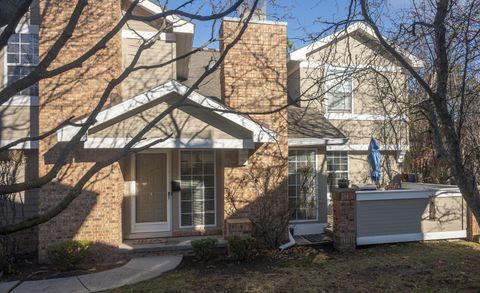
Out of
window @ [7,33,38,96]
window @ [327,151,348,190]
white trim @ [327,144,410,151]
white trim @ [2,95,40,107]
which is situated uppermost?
window @ [7,33,38,96]

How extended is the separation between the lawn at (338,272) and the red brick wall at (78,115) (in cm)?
237

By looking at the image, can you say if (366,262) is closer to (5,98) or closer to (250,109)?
(250,109)

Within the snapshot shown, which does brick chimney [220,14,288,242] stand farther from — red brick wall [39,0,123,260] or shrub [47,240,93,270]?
shrub [47,240,93,270]

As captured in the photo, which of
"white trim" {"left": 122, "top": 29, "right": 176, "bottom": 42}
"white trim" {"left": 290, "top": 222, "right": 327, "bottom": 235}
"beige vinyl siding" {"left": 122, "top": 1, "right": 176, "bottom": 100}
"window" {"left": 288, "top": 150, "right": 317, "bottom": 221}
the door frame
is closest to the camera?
the door frame

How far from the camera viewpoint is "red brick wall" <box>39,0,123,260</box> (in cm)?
875

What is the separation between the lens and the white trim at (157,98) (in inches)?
315

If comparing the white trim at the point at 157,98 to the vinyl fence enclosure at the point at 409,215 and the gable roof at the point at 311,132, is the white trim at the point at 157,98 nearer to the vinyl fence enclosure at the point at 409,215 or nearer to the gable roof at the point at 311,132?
the gable roof at the point at 311,132

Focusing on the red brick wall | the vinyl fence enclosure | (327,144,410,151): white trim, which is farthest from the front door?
(327,144,410,151): white trim

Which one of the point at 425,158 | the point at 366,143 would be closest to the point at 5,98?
the point at 366,143

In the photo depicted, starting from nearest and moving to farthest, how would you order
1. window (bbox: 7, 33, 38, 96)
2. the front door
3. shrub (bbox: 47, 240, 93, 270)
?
shrub (bbox: 47, 240, 93, 270), window (bbox: 7, 33, 38, 96), the front door

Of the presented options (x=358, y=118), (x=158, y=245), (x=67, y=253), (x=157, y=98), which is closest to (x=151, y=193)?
(x=158, y=245)

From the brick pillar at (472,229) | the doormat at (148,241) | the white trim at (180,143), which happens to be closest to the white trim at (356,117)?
the brick pillar at (472,229)

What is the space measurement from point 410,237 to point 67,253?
863cm

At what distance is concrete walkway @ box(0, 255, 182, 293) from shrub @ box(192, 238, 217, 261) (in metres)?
0.50
